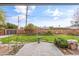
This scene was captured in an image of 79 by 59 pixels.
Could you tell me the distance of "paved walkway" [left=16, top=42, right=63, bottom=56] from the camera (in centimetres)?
344

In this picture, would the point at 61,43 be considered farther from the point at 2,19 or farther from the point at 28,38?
the point at 2,19

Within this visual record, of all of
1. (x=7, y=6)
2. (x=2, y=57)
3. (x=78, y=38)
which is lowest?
(x=2, y=57)

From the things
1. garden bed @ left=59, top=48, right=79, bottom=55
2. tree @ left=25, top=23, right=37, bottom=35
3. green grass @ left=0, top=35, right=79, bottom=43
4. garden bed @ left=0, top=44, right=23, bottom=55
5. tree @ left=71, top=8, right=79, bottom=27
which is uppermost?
tree @ left=71, top=8, right=79, bottom=27

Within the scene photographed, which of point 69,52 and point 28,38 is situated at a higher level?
point 28,38

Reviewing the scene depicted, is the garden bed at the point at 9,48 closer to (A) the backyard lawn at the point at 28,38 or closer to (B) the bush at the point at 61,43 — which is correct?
(A) the backyard lawn at the point at 28,38

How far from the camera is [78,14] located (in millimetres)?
3420

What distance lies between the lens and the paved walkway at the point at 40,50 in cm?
344

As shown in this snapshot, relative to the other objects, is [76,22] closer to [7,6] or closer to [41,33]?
[41,33]

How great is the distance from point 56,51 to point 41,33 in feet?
1.20

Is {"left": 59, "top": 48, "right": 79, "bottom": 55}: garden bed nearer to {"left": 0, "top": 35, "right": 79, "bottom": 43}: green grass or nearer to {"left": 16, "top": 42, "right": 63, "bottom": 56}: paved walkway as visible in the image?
{"left": 16, "top": 42, "right": 63, "bottom": 56}: paved walkway

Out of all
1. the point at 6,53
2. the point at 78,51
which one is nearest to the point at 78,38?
the point at 78,51

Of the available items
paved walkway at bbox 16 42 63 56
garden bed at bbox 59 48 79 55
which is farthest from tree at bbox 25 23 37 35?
garden bed at bbox 59 48 79 55

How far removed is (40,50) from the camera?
11.3ft

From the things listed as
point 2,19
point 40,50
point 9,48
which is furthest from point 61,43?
point 2,19
